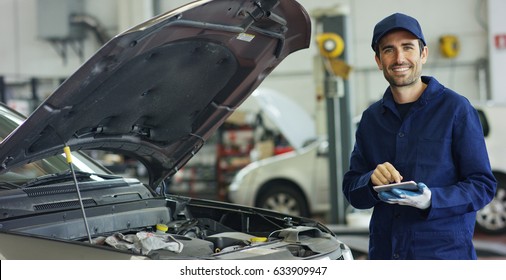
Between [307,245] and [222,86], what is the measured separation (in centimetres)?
82

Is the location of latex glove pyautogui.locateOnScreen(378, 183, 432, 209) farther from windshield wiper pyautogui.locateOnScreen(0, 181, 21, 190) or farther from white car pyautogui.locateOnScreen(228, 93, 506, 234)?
white car pyautogui.locateOnScreen(228, 93, 506, 234)

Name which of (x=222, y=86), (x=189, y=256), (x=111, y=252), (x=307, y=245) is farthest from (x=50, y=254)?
(x=222, y=86)

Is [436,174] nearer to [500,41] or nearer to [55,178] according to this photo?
[55,178]

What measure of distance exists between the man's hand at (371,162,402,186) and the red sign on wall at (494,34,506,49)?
31.8 ft

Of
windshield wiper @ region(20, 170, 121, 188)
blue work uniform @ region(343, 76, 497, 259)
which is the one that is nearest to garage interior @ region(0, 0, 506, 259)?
windshield wiper @ region(20, 170, 121, 188)

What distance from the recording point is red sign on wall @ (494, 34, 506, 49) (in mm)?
11008

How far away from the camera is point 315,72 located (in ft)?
25.5

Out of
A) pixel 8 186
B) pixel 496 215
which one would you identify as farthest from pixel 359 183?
pixel 496 215

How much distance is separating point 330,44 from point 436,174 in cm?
544

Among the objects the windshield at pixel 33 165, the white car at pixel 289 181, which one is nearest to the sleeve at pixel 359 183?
the windshield at pixel 33 165

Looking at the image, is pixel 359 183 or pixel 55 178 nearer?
pixel 359 183

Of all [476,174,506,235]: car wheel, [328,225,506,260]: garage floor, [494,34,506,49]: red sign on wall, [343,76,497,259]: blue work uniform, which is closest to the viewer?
[343,76,497,259]: blue work uniform

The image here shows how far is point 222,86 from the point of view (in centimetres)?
293
